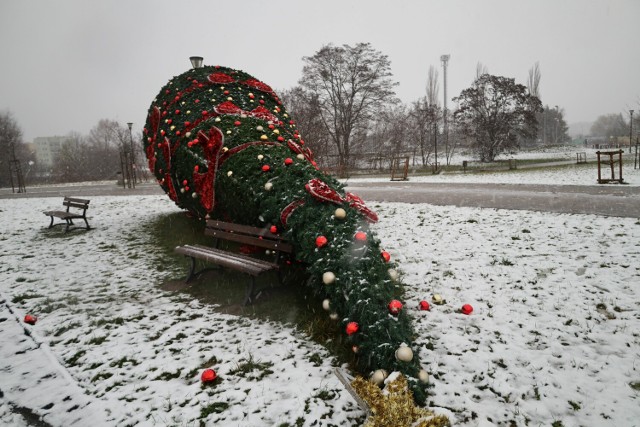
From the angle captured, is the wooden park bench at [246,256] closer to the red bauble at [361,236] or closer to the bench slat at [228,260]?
the bench slat at [228,260]

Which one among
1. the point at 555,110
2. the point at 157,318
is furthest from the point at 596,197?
the point at 555,110

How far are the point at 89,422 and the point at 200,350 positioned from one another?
1.03 meters

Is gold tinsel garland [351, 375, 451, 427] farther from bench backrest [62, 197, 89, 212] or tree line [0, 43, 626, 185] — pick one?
tree line [0, 43, 626, 185]

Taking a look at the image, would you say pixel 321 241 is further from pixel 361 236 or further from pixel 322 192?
pixel 322 192

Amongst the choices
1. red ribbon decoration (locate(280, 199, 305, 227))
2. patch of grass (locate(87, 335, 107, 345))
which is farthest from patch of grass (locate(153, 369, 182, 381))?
red ribbon decoration (locate(280, 199, 305, 227))

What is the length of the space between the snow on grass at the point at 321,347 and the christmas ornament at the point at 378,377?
0.24m

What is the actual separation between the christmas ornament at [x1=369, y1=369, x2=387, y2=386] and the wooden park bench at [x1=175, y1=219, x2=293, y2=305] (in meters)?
1.75

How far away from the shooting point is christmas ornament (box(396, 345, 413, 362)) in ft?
9.05

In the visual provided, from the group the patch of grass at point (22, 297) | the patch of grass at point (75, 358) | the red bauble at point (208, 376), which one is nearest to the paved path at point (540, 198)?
the red bauble at point (208, 376)

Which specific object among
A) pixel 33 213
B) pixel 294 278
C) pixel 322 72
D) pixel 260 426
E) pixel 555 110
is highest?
pixel 555 110

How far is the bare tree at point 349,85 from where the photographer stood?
83.6 ft

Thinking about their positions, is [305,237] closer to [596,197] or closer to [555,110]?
[596,197]

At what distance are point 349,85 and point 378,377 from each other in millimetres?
26274

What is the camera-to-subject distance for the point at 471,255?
5699 mm
